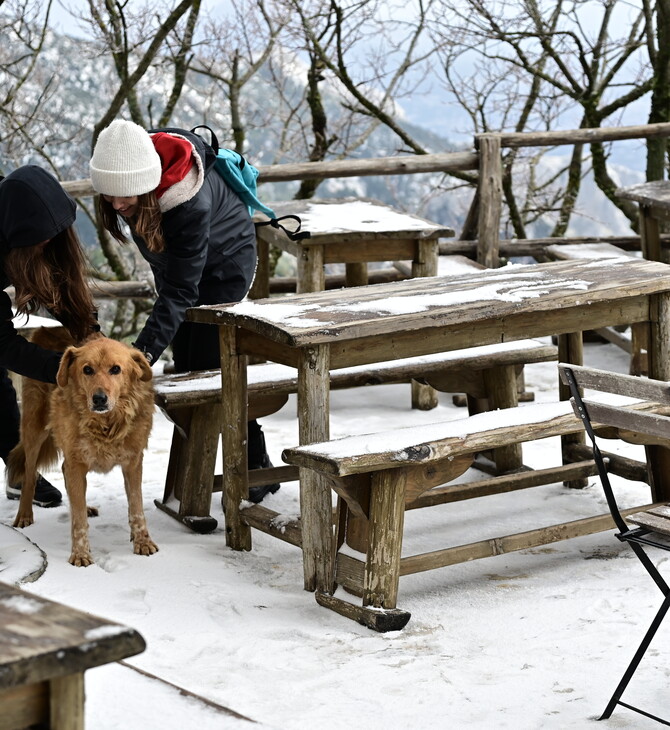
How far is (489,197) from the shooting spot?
25.6 feet

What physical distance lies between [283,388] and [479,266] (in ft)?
10.6

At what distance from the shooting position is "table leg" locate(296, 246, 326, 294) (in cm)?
638

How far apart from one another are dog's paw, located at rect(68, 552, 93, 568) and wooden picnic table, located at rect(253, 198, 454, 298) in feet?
9.02

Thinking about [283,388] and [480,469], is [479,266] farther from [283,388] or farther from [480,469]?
[283,388]

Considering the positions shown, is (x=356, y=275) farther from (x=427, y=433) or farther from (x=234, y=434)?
(x=427, y=433)

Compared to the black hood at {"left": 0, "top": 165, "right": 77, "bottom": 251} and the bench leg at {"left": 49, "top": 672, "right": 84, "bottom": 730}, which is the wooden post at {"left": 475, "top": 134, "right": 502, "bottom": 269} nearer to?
the black hood at {"left": 0, "top": 165, "right": 77, "bottom": 251}

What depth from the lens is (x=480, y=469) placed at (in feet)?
18.3

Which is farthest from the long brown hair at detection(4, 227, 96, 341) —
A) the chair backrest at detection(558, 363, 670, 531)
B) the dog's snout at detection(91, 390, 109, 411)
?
the chair backrest at detection(558, 363, 670, 531)

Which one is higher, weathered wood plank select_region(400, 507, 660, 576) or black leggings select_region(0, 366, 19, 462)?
black leggings select_region(0, 366, 19, 462)

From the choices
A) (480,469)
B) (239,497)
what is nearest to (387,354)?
(239,497)

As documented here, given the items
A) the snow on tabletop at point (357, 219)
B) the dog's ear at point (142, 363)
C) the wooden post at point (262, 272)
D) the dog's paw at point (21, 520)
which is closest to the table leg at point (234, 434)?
the dog's ear at point (142, 363)

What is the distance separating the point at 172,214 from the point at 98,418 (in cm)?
87

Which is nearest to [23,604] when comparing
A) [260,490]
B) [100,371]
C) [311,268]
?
[100,371]

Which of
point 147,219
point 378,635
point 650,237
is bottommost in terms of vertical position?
point 378,635
